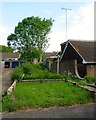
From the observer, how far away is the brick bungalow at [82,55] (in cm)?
2550

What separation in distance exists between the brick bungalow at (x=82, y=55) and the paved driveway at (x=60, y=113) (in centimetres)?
1397

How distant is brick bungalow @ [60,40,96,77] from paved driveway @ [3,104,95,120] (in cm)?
1397

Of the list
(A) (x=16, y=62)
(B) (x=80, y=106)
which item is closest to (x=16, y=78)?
(B) (x=80, y=106)

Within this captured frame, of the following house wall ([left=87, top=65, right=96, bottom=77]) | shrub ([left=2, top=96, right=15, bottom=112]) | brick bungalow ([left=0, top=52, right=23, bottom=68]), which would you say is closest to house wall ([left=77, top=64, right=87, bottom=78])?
house wall ([left=87, top=65, right=96, bottom=77])

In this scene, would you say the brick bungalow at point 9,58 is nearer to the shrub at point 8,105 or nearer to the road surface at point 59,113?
the shrub at point 8,105

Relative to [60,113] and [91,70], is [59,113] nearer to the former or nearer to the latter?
[60,113]

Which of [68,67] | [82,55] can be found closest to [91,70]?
[82,55]

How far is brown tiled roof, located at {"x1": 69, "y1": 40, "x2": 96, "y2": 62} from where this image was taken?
26062 mm

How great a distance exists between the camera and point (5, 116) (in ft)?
33.7

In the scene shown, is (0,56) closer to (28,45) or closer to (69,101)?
(28,45)

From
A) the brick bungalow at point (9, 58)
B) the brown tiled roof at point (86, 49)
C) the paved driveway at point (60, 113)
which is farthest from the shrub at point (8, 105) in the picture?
the brick bungalow at point (9, 58)

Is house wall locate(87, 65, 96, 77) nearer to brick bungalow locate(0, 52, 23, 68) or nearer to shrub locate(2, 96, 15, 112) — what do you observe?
shrub locate(2, 96, 15, 112)

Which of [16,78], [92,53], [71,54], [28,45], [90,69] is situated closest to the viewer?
[16,78]

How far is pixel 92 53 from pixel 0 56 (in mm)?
51675
